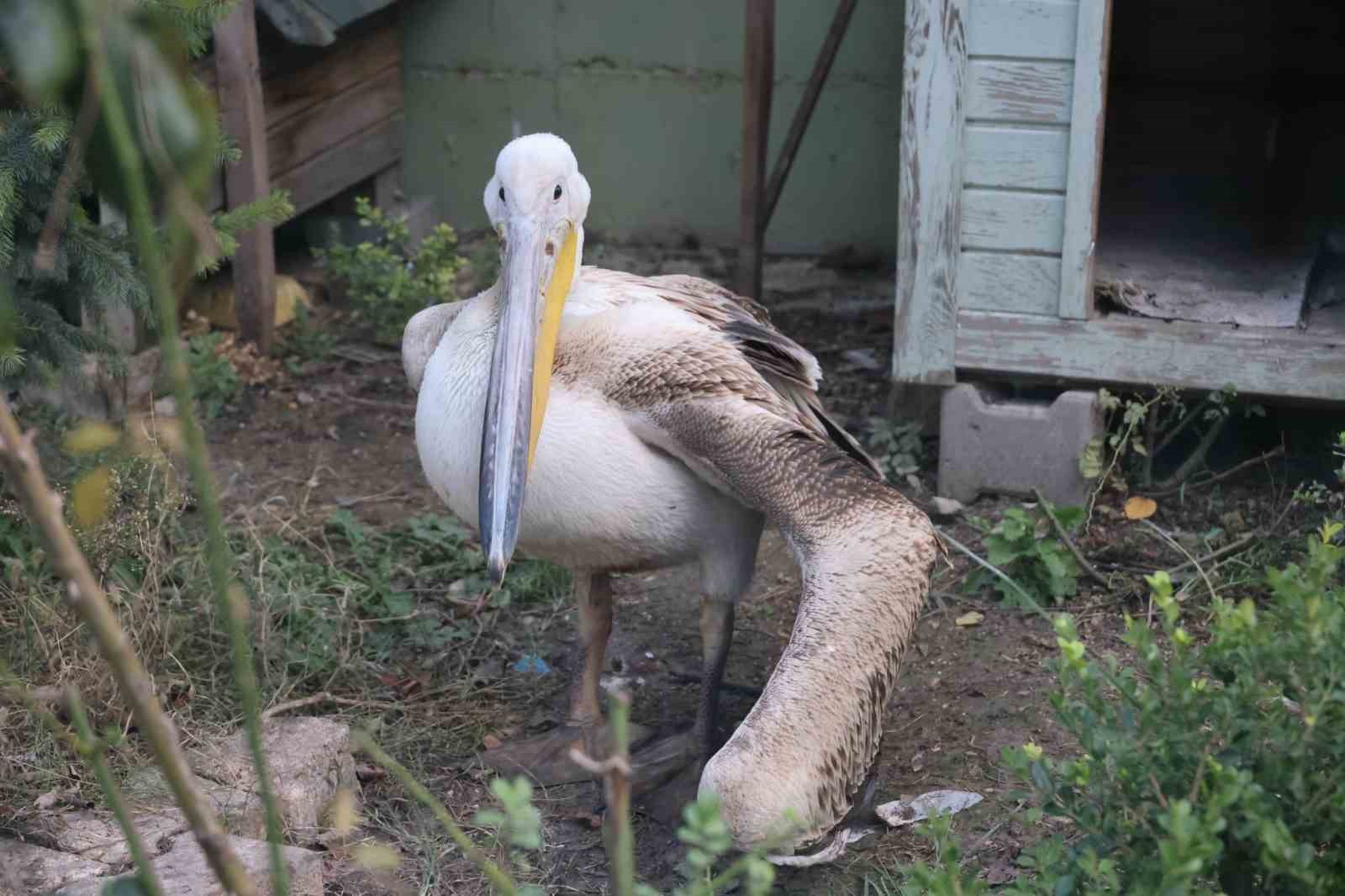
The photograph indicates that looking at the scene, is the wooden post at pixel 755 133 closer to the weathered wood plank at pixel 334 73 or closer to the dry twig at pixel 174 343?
the weathered wood plank at pixel 334 73

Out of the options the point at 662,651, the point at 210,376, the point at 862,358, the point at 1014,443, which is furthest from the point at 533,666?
the point at 862,358

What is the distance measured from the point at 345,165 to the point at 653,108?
120 centimetres

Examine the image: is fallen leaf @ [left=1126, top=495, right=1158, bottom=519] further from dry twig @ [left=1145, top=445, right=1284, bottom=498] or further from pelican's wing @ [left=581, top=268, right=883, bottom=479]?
pelican's wing @ [left=581, top=268, right=883, bottom=479]

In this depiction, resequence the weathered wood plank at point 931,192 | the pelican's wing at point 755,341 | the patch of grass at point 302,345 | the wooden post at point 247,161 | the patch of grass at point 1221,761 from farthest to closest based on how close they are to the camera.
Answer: the patch of grass at point 302,345 → the wooden post at point 247,161 → the weathered wood plank at point 931,192 → the pelican's wing at point 755,341 → the patch of grass at point 1221,761

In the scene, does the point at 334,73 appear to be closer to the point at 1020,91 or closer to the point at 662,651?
the point at 1020,91

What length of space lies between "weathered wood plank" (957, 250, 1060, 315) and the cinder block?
0.25 m

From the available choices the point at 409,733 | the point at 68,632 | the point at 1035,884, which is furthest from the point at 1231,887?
the point at 68,632

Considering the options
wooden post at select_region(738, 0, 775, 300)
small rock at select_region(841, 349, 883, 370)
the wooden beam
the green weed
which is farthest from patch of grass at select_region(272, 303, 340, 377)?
the green weed

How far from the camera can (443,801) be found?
336cm

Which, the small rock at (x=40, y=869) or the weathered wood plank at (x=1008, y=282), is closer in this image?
the small rock at (x=40, y=869)

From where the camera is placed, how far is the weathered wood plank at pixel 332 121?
561 cm

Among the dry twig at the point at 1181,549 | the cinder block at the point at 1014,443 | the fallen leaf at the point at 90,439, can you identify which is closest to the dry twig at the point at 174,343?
the fallen leaf at the point at 90,439

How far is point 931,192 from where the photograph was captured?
4.30 metres

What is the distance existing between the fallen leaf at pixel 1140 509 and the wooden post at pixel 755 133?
5.03 feet
